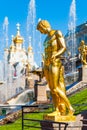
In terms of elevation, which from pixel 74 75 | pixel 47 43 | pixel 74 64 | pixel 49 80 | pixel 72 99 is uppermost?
pixel 74 64

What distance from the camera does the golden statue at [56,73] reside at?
33.4ft

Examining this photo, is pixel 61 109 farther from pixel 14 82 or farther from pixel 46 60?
pixel 14 82

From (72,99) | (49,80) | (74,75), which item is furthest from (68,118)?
(74,75)

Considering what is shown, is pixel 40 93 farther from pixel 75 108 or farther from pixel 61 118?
pixel 61 118

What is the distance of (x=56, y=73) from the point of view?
10.2m

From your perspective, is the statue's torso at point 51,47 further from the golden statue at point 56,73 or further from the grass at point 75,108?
the grass at point 75,108

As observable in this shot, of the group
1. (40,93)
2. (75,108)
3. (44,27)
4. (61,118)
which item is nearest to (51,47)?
(44,27)

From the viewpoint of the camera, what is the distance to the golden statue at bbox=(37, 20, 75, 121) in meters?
10.2

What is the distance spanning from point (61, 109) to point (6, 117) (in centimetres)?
979

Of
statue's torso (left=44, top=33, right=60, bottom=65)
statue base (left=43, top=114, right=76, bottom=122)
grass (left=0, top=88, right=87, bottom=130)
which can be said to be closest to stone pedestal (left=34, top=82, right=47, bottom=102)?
grass (left=0, top=88, right=87, bottom=130)

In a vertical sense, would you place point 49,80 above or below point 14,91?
below

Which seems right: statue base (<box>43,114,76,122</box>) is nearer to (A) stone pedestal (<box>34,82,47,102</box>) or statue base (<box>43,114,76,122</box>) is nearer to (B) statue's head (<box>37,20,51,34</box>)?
(B) statue's head (<box>37,20,51,34</box>)

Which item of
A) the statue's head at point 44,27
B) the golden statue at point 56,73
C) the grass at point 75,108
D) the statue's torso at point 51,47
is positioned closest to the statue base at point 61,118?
the golden statue at point 56,73

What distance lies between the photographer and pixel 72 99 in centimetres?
2136
